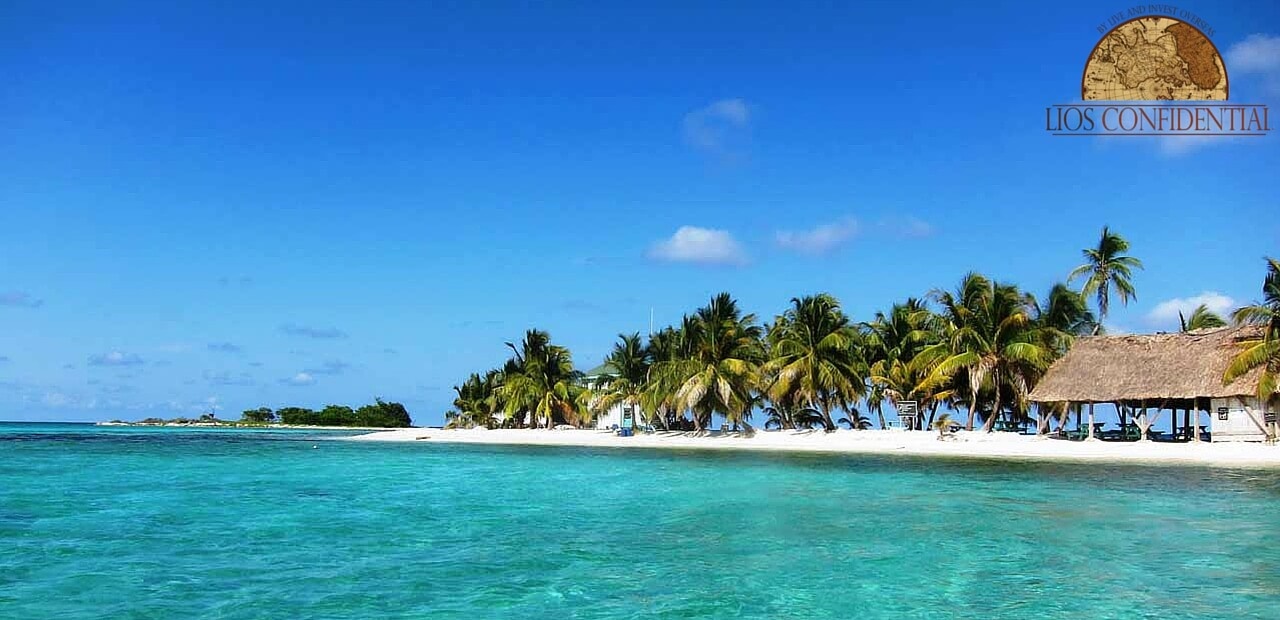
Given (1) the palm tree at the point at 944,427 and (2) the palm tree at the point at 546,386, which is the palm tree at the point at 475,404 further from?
(1) the palm tree at the point at 944,427

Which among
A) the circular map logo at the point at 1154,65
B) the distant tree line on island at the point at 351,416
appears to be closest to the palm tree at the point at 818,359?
the circular map logo at the point at 1154,65

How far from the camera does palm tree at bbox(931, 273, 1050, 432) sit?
3244 centimetres

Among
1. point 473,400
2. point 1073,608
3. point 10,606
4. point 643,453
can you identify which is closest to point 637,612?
point 1073,608

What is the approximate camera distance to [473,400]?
57500 mm

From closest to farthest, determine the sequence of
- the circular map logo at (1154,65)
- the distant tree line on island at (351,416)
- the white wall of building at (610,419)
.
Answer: the circular map logo at (1154,65) < the white wall of building at (610,419) < the distant tree line on island at (351,416)

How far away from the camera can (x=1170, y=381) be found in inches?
1127

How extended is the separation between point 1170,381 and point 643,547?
2452cm

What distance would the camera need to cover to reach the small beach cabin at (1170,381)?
89.7 feet

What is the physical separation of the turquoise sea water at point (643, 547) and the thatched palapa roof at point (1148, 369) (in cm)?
833

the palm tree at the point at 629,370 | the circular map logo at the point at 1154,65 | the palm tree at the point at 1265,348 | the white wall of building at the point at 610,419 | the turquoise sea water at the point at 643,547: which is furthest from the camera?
the white wall of building at the point at 610,419

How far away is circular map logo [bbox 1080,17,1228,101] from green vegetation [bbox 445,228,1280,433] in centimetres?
1624

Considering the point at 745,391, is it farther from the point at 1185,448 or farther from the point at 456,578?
the point at 456,578

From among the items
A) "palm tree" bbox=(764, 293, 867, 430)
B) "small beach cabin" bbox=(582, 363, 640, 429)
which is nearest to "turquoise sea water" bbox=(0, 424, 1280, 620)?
"palm tree" bbox=(764, 293, 867, 430)

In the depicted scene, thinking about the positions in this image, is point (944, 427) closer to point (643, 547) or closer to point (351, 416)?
point (643, 547)
